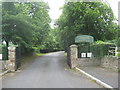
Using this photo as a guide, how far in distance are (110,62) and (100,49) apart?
1.80m

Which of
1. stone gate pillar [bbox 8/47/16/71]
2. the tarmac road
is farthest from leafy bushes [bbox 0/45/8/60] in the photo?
the tarmac road

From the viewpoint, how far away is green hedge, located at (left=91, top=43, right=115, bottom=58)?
13.5 metres

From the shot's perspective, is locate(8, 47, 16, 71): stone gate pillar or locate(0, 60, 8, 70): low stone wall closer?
locate(0, 60, 8, 70): low stone wall

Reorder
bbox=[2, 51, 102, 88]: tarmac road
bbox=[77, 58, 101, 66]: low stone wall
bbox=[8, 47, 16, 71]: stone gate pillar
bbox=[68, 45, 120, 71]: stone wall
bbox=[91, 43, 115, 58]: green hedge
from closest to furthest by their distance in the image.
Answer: bbox=[2, 51, 102, 88]: tarmac road → bbox=[8, 47, 16, 71]: stone gate pillar → bbox=[91, 43, 115, 58]: green hedge → bbox=[68, 45, 120, 71]: stone wall → bbox=[77, 58, 101, 66]: low stone wall

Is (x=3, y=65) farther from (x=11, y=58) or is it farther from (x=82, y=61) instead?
(x=82, y=61)

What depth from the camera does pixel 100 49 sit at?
539 inches

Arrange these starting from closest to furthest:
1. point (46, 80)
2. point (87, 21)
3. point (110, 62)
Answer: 1. point (46, 80)
2. point (110, 62)
3. point (87, 21)

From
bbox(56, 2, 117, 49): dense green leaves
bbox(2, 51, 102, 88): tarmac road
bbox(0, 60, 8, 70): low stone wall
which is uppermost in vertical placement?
bbox(56, 2, 117, 49): dense green leaves

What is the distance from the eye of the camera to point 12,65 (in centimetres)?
1288

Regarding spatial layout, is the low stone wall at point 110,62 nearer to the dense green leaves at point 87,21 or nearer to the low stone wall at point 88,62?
the low stone wall at point 88,62

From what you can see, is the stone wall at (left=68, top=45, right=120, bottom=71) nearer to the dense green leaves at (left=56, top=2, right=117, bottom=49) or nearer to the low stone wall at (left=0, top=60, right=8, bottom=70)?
the dense green leaves at (left=56, top=2, right=117, bottom=49)

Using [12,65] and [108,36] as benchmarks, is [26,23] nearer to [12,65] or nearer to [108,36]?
[12,65]

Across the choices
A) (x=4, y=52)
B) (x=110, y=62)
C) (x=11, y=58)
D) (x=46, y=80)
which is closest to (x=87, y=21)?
(x=110, y=62)

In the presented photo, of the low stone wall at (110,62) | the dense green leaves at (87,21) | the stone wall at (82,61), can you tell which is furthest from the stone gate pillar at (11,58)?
the dense green leaves at (87,21)
